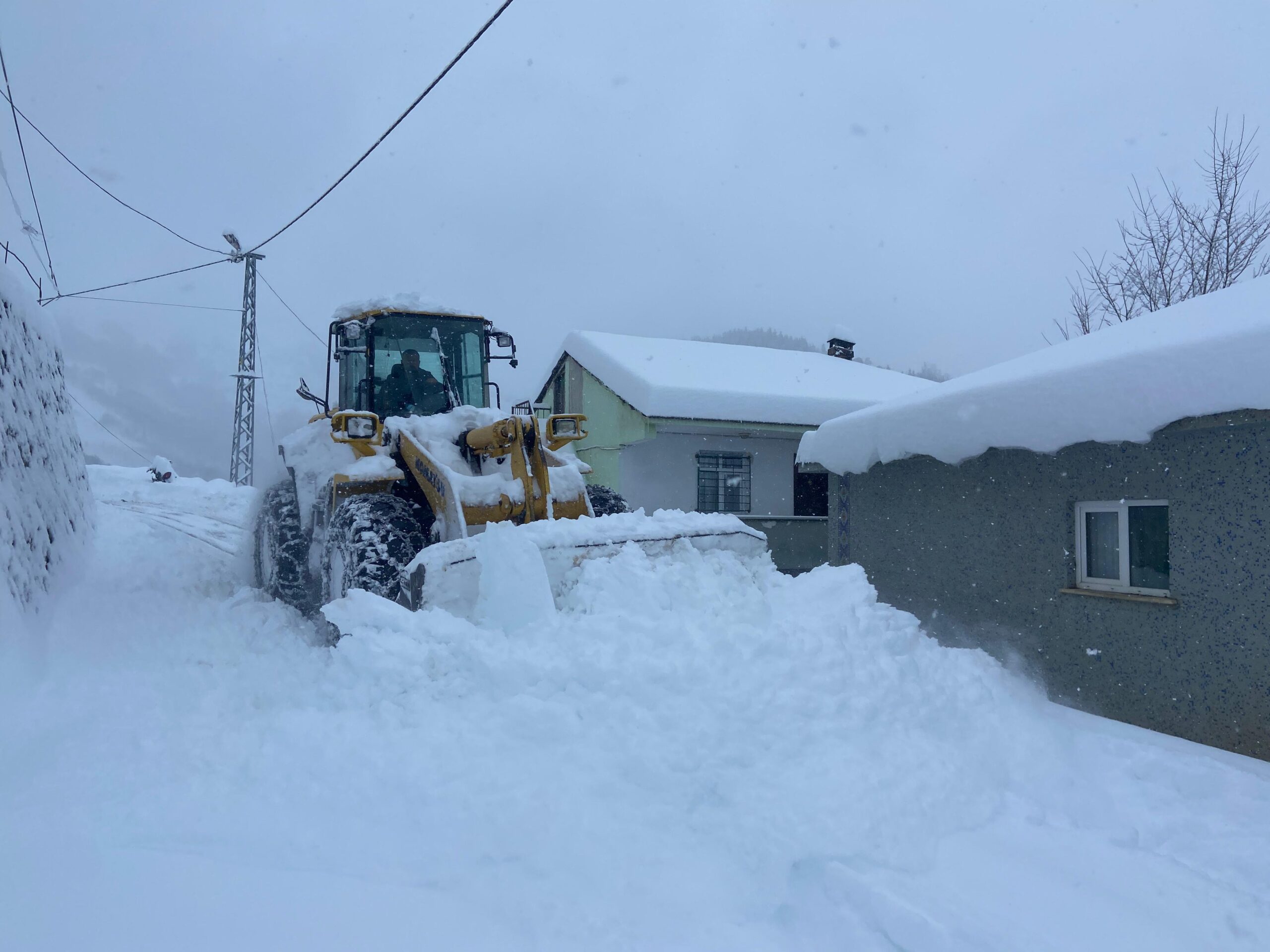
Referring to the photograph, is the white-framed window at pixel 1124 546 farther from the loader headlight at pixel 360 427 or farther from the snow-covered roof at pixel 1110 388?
the loader headlight at pixel 360 427

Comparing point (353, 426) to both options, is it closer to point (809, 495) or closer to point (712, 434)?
point (712, 434)

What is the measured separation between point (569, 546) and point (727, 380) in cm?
994

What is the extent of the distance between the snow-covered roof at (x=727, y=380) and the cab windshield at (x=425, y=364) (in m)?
5.44

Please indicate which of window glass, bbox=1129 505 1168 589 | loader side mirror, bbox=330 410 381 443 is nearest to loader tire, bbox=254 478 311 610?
loader side mirror, bbox=330 410 381 443

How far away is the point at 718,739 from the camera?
11.7ft

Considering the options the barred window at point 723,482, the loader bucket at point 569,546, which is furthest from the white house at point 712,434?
the loader bucket at point 569,546

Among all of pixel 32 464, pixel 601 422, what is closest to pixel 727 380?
pixel 601 422

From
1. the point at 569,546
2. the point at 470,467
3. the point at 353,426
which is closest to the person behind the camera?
the point at 569,546

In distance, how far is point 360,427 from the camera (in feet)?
19.3

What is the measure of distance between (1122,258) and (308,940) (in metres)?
20.3

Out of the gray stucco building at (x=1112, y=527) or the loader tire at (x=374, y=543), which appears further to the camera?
the loader tire at (x=374, y=543)

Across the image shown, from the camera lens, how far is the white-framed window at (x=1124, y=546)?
206 inches

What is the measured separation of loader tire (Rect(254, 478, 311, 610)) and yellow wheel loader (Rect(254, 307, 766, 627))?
0.04 feet

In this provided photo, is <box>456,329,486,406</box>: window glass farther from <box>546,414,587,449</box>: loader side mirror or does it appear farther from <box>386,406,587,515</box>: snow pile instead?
<box>546,414,587,449</box>: loader side mirror
